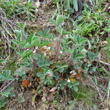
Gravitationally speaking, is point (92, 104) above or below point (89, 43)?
below

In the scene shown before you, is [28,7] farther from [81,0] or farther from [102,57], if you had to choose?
[102,57]

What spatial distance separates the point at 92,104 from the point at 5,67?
0.99 metres

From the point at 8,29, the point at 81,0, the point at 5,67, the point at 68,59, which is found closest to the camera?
the point at 68,59

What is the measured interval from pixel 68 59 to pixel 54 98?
42 cm

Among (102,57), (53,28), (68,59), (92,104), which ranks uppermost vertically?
(53,28)

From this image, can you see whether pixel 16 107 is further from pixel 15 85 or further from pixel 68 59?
pixel 68 59

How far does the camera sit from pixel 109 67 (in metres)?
1.49

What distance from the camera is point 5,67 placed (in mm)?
1492

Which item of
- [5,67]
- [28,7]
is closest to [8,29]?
[28,7]

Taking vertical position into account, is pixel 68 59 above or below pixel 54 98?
above

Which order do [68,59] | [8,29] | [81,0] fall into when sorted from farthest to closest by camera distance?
[81,0] → [8,29] → [68,59]

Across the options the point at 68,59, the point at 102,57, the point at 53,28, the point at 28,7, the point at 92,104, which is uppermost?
the point at 28,7

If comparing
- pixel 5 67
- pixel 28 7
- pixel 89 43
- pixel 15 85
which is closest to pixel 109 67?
pixel 89 43

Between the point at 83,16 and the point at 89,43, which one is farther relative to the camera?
the point at 83,16
